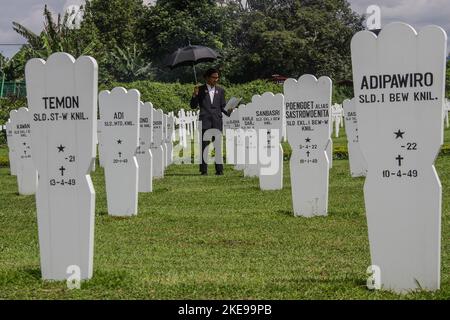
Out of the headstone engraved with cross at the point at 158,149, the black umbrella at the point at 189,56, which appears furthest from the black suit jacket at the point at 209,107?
the black umbrella at the point at 189,56

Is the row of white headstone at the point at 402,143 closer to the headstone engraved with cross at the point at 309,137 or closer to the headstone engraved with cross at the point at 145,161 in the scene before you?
the headstone engraved with cross at the point at 309,137

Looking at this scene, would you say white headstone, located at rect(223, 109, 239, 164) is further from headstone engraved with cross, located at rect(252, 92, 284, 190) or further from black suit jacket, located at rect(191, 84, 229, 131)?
headstone engraved with cross, located at rect(252, 92, 284, 190)

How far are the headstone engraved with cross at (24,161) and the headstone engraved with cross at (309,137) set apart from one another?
6676 mm

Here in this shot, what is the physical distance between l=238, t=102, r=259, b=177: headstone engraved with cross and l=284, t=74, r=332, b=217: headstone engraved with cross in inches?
237

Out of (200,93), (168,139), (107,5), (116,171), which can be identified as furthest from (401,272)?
(107,5)

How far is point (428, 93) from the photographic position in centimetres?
695

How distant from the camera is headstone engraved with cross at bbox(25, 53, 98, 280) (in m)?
7.73

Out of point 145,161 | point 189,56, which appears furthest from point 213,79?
point 189,56

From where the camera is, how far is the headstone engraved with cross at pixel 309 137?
12.7 meters

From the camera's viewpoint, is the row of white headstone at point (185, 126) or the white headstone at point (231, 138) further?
the row of white headstone at point (185, 126)

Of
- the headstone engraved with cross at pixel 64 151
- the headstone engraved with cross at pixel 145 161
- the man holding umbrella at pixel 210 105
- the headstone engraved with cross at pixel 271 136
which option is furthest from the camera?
the man holding umbrella at pixel 210 105

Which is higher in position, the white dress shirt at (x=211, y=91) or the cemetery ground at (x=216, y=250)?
the white dress shirt at (x=211, y=91)

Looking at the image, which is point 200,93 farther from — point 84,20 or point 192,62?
point 84,20

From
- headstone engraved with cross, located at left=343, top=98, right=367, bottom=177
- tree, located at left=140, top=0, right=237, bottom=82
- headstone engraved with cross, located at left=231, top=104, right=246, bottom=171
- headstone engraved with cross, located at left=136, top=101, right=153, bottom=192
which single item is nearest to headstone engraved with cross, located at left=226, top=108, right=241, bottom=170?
headstone engraved with cross, located at left=231, top=104, right=246, bottom=171
